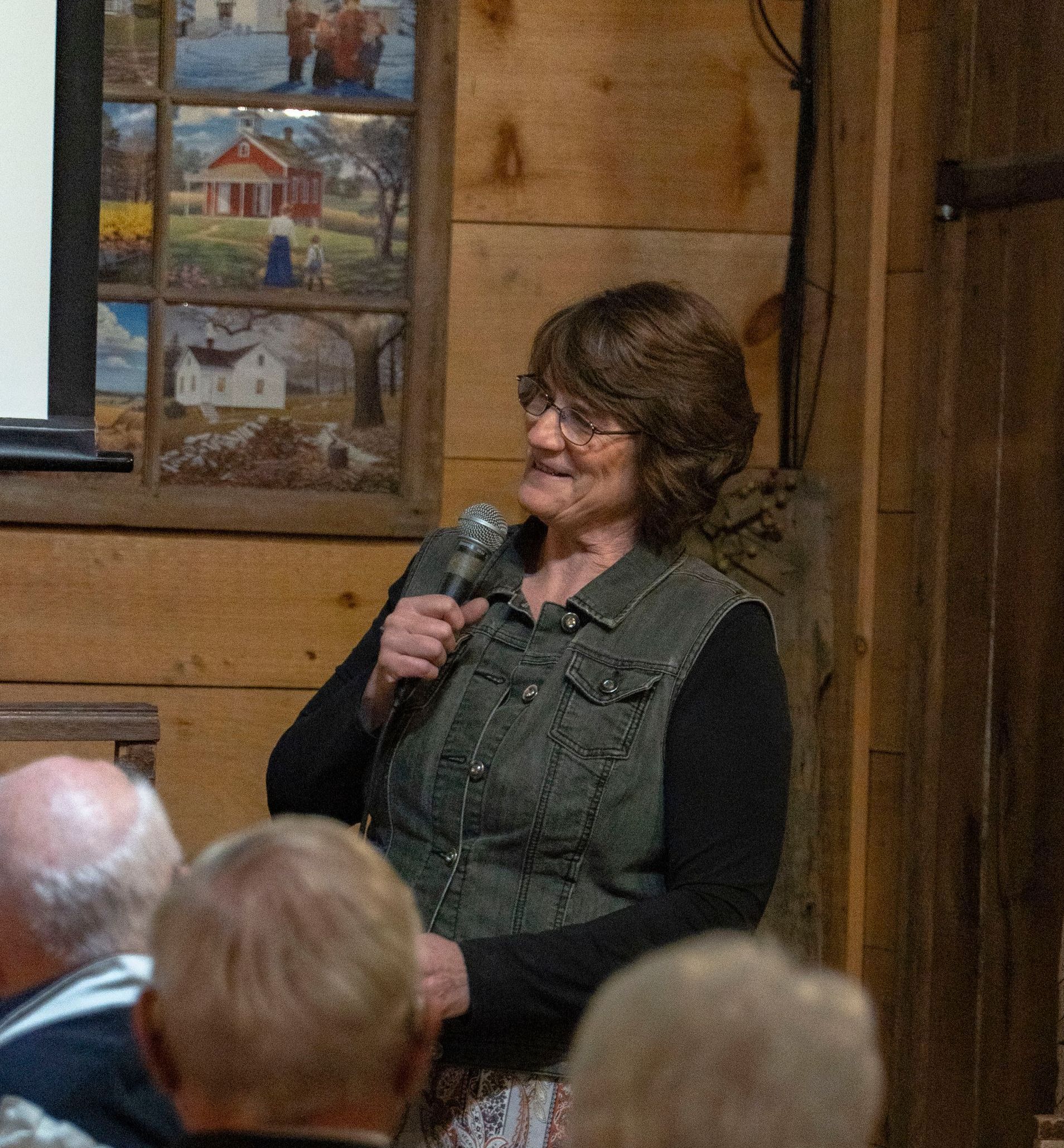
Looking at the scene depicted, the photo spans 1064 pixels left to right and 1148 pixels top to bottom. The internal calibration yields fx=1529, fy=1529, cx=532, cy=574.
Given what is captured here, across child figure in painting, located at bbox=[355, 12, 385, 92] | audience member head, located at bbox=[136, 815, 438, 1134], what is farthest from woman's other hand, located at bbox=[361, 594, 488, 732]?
child figure in painting, located at bbox=[355, 12, 385, 92]

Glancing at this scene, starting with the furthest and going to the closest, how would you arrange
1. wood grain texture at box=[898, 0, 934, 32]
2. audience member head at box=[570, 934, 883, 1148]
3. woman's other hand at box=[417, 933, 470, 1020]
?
1. wood grain texture at box=[898, 0, 934, 32]
2. woman's other hand at box=[417, 933, 470, 1020]
3. audience member head at box=[570, 934, 883, 1148]

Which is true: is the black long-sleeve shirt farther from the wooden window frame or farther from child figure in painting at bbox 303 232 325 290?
child figure in painting at bbox 303 232 325 290

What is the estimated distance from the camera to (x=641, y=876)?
1617mm

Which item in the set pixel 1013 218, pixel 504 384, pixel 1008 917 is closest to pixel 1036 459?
pixel 1013 218

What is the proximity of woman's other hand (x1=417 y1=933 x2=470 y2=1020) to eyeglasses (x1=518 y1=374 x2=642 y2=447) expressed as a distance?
0.57 meters

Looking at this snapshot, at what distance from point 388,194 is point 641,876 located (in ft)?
4.56

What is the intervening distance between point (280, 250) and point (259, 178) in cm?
12

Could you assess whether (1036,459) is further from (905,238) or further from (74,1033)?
(74,1033)

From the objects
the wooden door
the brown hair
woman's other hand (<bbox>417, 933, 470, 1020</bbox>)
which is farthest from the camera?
the wooden door

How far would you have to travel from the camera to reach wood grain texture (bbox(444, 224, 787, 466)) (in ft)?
8.36

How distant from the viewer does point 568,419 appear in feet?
5.63

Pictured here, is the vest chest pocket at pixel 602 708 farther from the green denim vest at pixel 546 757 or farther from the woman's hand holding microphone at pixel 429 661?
the woman's hand holding microphone at pixel 429 661

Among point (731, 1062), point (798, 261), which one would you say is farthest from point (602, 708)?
point (798, 261)

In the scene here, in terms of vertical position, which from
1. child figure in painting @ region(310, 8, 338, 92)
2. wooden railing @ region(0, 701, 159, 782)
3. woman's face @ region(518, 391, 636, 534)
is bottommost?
wooden railing @ region(0, 701, 159, 782)
